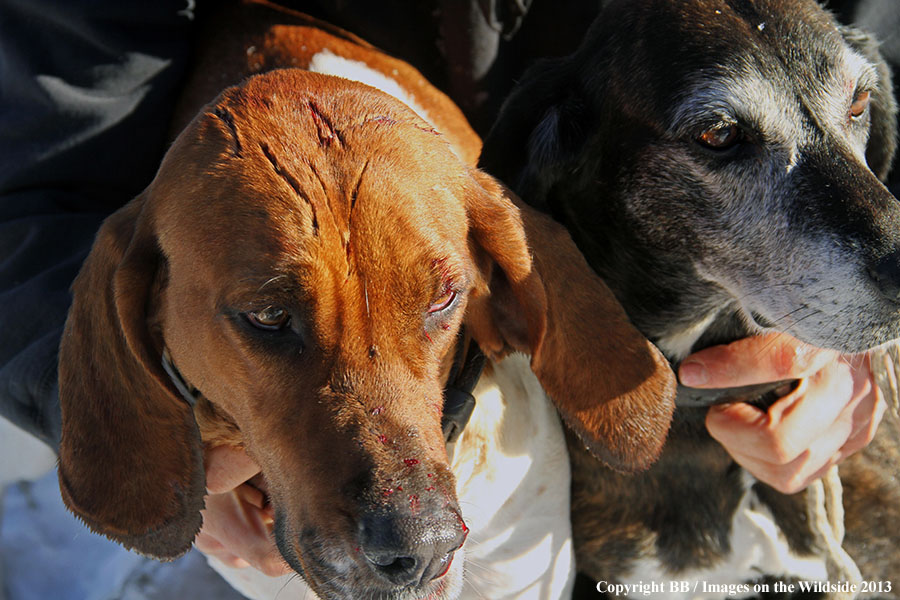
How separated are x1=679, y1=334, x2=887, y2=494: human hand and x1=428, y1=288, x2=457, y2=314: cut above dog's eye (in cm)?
74

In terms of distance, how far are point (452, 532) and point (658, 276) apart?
90 centimetres

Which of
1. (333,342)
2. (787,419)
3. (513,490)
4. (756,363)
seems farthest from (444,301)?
(787,419)

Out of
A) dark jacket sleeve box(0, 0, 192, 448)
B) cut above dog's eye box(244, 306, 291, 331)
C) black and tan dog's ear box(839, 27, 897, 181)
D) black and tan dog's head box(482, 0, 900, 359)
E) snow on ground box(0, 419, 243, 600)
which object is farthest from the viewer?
snow on ground box(0, 419, 243, 600)

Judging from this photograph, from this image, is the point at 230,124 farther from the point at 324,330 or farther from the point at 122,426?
the point at 122,426

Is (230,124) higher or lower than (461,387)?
higher

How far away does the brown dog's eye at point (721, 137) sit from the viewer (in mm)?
1886

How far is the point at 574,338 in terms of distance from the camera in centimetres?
181

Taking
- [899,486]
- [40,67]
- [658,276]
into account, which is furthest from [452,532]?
[40,67]

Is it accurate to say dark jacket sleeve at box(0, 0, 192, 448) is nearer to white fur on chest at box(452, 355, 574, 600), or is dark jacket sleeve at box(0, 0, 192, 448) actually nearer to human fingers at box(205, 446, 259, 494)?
human fingers at box(205, 446, 259, 494)

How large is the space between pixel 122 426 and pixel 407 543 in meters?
0.67

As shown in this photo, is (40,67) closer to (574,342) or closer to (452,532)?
(574,342)

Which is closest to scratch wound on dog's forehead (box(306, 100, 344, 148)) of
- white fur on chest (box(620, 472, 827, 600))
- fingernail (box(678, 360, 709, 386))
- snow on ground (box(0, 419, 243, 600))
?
fingernail (box(678, 360, 709, 386))

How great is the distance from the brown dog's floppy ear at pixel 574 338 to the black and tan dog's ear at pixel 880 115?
83cm

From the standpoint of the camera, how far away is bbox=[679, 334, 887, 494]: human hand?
203 centimetres
